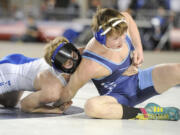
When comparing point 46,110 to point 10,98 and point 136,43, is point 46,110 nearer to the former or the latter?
point 10,98

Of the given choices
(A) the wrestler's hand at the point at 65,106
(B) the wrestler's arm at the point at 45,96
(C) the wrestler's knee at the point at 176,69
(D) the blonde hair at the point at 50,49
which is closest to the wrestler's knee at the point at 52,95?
(B) the wrestler's arm at the point at 45,96

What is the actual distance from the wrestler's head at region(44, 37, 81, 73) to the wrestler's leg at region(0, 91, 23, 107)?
648 millimetres

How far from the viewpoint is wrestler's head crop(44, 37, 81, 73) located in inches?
130

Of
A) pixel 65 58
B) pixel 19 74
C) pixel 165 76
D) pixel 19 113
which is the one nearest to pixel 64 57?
pixel 65 58

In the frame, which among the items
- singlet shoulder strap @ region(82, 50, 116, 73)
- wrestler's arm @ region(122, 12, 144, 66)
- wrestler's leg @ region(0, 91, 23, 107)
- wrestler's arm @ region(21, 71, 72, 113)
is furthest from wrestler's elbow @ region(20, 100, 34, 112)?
wrestler's arm @ region(122, 12, 144, 66)

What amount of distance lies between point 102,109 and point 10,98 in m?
0.97

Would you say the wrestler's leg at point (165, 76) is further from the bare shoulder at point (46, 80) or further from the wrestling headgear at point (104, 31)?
the bare shoulder at point (46, 80)

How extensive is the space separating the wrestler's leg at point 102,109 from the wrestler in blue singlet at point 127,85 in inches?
6.2

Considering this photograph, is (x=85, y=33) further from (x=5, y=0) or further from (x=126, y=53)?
(x=126, y=53)

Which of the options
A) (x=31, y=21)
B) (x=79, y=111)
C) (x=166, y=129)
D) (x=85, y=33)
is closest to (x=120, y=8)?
(x=85, y=33)

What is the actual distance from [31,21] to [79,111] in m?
6.86

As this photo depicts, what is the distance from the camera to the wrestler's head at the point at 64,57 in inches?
130

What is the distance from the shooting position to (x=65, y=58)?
333 centimetres

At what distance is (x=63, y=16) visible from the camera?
10.6m
